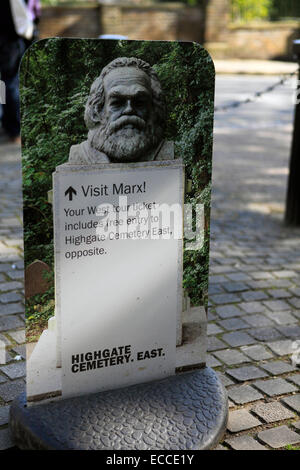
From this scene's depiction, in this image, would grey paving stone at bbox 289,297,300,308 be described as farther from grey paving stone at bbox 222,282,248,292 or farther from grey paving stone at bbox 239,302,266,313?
grey paving stone at bbox 222,282,248,292

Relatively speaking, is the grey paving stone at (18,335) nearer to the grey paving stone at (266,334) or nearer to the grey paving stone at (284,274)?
the grey paving stone at (266,334)

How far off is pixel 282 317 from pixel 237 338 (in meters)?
0.45

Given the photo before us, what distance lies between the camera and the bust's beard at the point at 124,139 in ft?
7.71

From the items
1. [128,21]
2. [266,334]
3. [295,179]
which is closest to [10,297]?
[266,334]

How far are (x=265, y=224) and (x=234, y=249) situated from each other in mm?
886

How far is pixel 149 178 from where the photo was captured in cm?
248

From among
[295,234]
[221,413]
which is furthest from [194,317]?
[295,234]

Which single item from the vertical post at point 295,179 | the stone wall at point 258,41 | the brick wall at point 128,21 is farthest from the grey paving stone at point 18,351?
the stone wall at point 258,41

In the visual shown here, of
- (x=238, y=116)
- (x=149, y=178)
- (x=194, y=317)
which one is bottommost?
(x=238, y=116)

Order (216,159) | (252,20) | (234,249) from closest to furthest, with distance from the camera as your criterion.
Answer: (234,249), (216,159), (252,20)

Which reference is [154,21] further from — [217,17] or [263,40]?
[263,40]

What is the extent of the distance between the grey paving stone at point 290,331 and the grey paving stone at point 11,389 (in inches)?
62.8

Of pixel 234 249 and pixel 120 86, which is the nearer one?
pixel 120 86
